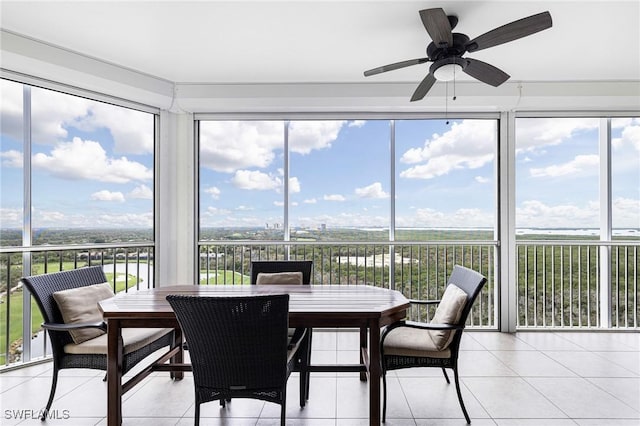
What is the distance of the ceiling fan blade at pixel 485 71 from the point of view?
247 cm

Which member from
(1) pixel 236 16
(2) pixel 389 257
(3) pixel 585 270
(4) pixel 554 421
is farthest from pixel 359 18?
(3) pixel 585 270

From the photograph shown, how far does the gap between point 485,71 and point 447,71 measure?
1.04 ft

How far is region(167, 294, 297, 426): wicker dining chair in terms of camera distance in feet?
5.59

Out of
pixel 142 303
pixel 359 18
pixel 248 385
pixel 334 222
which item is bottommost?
Answer: pixel 248 385

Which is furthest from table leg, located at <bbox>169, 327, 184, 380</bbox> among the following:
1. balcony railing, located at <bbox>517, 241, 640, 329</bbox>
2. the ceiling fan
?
balcony railing, located at <bbox>517, 241, 640, 329</bbox>

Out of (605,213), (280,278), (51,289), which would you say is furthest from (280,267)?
(605,213)

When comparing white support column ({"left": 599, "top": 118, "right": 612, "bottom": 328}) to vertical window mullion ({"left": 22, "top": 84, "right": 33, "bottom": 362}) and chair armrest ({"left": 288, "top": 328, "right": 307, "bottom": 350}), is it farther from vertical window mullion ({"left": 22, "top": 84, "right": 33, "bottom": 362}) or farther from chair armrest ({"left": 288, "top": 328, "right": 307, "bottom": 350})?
vertical window mullion ({"left": 22, "top": 84, "right": 33, "bottom": 362})

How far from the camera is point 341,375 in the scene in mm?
2932

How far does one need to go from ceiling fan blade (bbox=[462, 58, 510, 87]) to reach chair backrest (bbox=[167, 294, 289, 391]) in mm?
2025

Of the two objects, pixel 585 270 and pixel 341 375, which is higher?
pixel 585 270

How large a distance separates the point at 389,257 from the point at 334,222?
2.54ft

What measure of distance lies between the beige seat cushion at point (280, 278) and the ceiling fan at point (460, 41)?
1721 mm

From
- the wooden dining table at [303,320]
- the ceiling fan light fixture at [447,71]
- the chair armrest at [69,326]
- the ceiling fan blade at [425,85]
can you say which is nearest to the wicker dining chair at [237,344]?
the wooden dining table at [303,320]

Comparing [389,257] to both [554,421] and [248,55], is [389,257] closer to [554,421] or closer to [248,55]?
[554,421]
